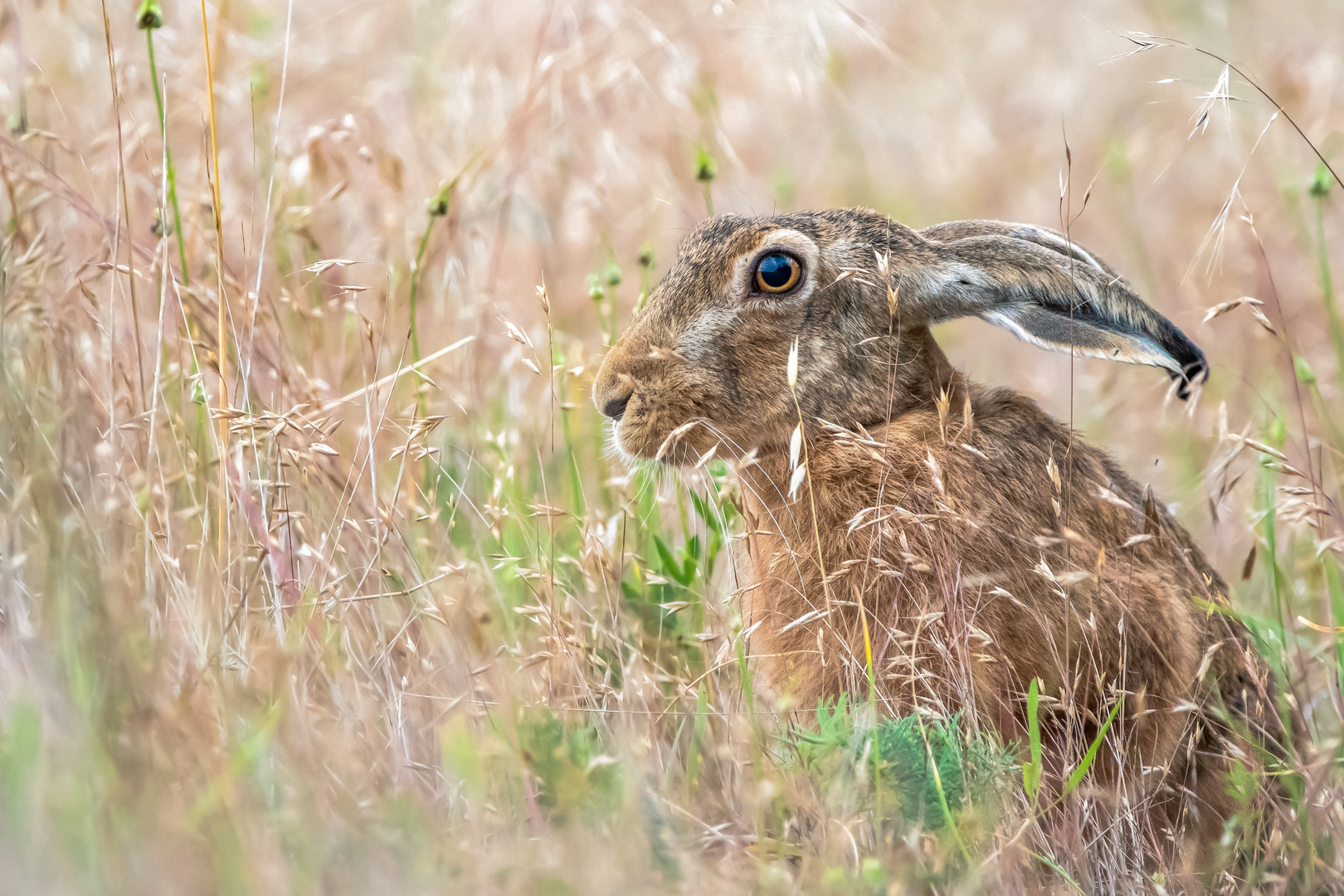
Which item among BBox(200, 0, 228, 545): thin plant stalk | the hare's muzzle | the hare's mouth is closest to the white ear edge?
the hare's mouth

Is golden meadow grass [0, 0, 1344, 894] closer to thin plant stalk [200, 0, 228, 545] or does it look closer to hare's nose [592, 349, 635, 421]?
thin plant stalk [200, 0, 228, 545]

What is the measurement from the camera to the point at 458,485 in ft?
11.4

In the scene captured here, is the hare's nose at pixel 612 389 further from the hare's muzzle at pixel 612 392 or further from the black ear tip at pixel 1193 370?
the black ear tip at pixel 1193 370

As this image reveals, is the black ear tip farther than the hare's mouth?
No

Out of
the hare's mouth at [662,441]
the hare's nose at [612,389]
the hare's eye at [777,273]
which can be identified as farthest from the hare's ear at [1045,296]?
the hare's nose at [612,389]

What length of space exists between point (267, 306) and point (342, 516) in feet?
3.35

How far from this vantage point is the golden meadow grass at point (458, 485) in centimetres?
200

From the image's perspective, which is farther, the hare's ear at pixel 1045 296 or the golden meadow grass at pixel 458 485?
the hare's ear at pixel 1045 296

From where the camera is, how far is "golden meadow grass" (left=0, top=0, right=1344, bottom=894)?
2.00 meters

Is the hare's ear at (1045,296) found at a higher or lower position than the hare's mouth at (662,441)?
higher

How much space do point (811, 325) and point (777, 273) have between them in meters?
0.17

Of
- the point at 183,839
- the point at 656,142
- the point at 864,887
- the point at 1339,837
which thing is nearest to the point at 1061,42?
the point at 656,142

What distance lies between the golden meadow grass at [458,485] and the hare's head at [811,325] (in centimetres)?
23

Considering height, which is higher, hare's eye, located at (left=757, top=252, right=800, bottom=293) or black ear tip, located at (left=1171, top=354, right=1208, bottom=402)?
hare's eye, located at (left=757, top=252, right=800, bottom=293)
